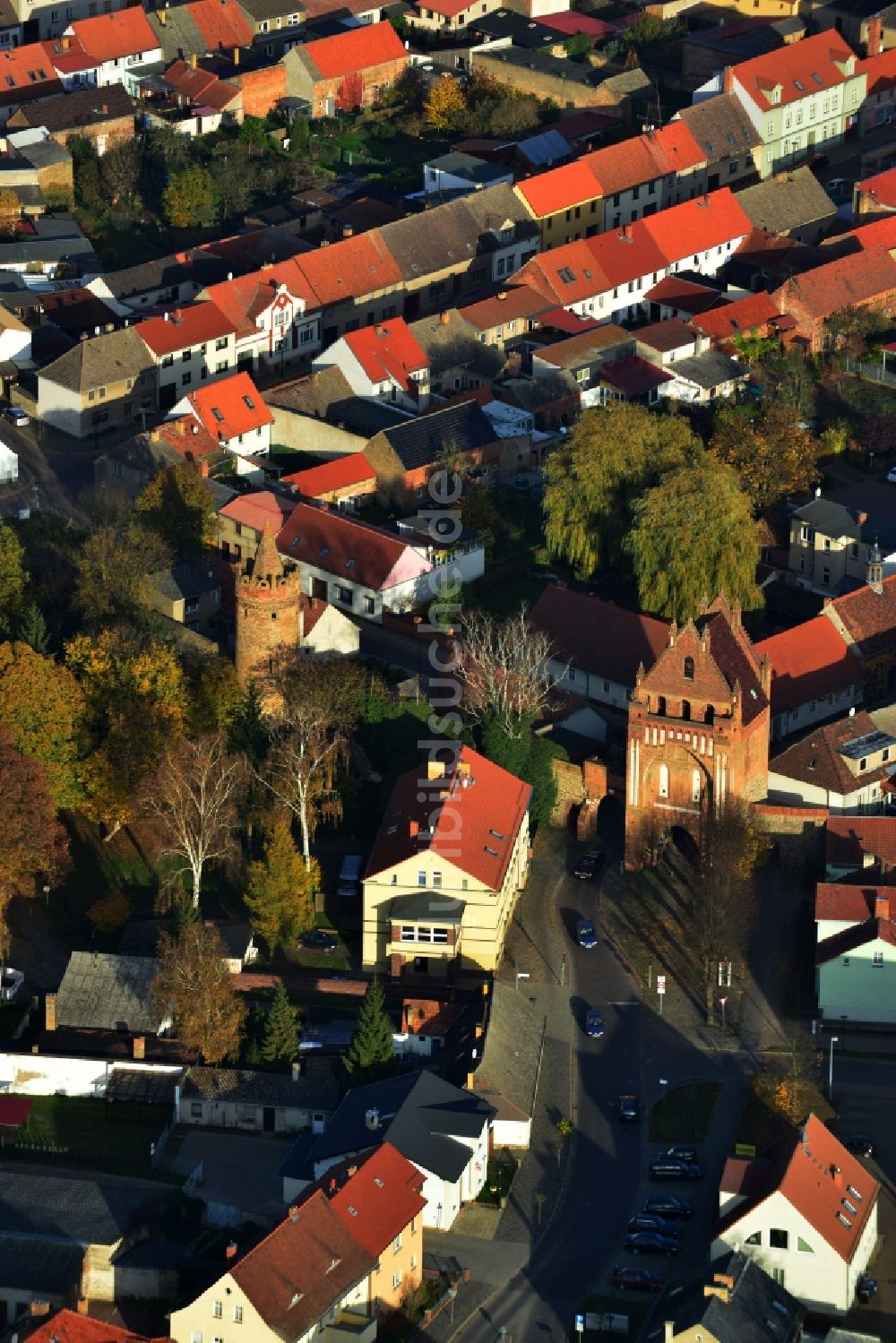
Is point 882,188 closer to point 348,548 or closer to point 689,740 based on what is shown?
point 348,548

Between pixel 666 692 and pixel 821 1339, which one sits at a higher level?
pixel 666 692

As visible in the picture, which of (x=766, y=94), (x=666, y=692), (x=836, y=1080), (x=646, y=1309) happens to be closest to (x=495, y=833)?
(x=666, y=692)

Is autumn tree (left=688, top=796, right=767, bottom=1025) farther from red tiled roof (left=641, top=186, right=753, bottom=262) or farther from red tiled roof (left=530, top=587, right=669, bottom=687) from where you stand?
red tiled roof (left=641, top=186, right=753, bottom=262)

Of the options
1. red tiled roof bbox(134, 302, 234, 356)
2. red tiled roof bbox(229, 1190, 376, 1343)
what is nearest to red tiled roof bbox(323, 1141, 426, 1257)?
red tiled roof bbox(229, 1190, 376, 1343)

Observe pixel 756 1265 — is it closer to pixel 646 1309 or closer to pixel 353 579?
pixel 646 1309

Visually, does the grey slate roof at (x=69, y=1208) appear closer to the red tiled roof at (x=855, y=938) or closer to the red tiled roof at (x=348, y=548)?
the red tiled roof at (x=855, y=938)

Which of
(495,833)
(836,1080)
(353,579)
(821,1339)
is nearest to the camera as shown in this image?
(821,1339)

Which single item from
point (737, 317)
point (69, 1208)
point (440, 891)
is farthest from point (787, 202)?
point (69, 1208)
